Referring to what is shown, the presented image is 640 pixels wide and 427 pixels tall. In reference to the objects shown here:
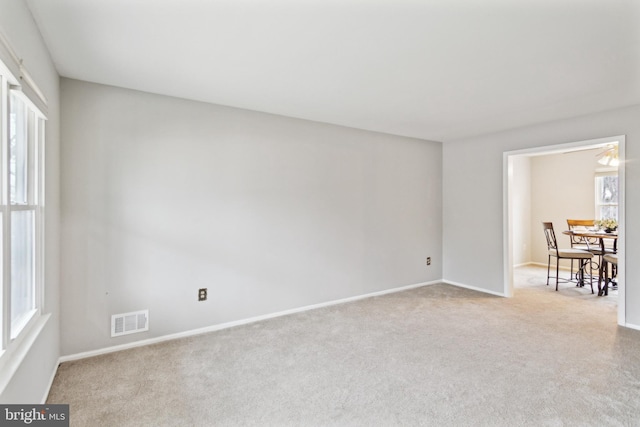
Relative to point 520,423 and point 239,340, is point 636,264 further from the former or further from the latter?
point 239,340

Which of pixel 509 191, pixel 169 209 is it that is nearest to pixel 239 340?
pixel 169 209

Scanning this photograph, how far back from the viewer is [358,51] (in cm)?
217

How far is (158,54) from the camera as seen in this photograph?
222 centimetres

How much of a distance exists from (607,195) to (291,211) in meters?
5.88

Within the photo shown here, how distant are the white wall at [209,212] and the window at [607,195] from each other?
13.4 feet

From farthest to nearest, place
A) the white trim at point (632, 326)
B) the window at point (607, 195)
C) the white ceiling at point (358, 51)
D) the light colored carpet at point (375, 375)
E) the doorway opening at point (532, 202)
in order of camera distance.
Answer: the window at point (607, 195) < the doorway opening at point (532, 202) < the white trim at point (632, 326) < the light colored carpet at point (375, 375) < the white ceiling at point (358, 51)

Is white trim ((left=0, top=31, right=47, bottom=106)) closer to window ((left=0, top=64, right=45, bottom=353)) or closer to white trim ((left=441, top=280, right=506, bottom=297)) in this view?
window ((left=0, top=64, right=45, bottom=353))

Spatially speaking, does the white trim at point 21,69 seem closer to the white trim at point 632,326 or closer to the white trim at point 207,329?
the white trim at point 207,329

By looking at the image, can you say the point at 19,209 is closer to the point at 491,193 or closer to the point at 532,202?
the point at 491,193

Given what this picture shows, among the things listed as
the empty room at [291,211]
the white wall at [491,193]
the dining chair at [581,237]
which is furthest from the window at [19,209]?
the dining chair at [581,237]

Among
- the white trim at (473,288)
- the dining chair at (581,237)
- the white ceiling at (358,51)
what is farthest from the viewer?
the dining chair at (581,237)

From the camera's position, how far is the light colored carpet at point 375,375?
6.38 ft

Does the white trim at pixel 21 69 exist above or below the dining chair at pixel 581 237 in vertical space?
above

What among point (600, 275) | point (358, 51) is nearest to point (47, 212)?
point (358, 51)
